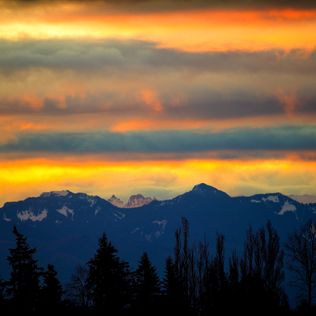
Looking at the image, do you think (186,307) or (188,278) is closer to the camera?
(186,307)

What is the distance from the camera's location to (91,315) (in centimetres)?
11019

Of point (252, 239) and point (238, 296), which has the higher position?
point (252, 239)

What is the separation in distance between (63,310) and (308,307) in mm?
27729

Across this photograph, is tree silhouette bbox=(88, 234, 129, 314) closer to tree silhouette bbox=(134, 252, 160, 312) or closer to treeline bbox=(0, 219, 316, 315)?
treeline bbox=(0, 219, 316, 315)

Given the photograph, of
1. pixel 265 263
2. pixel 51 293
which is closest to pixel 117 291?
pixel 51 293

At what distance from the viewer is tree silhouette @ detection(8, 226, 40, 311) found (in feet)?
345

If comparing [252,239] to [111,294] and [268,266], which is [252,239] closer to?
[268,266]

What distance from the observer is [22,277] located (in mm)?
105250

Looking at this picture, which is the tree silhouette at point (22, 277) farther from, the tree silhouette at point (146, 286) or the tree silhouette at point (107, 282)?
the tree silhouette at point (146, 286)

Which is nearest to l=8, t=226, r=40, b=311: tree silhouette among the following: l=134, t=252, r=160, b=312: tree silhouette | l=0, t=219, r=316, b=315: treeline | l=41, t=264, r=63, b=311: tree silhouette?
l=0, t=219, r=316, b=315: treeline

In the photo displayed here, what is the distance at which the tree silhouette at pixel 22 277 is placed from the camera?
345 feet

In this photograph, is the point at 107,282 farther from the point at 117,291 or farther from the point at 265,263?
the point at 265,263

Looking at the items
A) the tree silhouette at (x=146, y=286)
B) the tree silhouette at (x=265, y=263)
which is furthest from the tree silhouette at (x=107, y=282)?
the tree silhouette at (x=265, y=263)

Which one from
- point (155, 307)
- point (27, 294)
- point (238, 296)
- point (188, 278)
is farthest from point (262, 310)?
point (188, 278)
